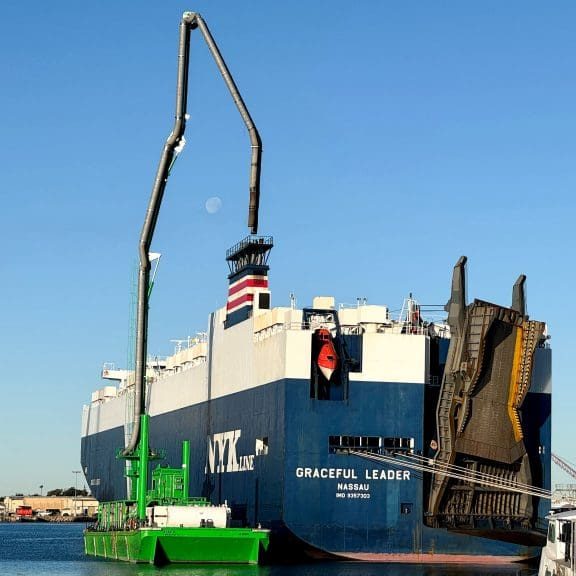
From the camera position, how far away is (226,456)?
5844cm

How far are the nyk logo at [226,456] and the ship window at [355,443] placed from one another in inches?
195

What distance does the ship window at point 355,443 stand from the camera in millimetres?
50156

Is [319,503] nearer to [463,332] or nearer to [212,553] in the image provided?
[212,553]

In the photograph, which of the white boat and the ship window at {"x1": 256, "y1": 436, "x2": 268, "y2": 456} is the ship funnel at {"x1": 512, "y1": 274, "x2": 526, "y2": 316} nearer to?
the ship window at {"x1": 256, "y1": 436, "x2": 268, "y2": 456}

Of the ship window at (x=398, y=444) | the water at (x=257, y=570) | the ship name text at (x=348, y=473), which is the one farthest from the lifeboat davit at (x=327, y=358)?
the water at (x=257, y=570)

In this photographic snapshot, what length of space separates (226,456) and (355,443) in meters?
9.60

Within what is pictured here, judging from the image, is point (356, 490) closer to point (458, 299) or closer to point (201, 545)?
point (201, 545)

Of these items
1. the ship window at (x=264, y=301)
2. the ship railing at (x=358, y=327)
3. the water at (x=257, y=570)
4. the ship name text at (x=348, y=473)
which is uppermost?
the ship window at (x=264, y=301)

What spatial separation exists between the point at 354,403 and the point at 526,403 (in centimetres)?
702

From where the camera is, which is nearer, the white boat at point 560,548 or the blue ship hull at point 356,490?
the white boat at point 560,548

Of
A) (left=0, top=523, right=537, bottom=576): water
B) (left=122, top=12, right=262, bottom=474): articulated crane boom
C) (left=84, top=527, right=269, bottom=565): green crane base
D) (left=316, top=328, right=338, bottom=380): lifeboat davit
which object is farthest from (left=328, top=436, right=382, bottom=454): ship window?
(left=122, top=12, right=262, bottom=474): articulated crane boom

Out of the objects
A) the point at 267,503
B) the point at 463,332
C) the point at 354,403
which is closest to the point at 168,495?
the point at 267,503

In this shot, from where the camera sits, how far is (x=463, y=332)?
49.4 metres

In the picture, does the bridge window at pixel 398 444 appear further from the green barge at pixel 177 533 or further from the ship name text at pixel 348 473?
the green barge at pixel 177 533
